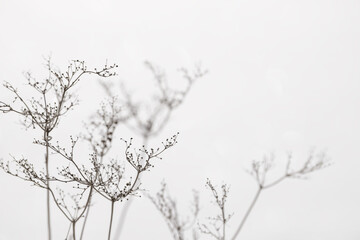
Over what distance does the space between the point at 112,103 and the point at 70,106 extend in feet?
4.09

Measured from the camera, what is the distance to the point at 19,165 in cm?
747

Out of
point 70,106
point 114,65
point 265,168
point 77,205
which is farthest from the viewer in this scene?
point 265,168

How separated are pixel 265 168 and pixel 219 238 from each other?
2.39 meters

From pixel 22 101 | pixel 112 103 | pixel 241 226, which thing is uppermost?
pixel 112 103

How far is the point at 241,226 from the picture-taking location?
9.96 m

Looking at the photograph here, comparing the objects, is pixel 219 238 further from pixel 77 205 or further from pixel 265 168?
pixel 77 205

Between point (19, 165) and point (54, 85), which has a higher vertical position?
point (54, 85)

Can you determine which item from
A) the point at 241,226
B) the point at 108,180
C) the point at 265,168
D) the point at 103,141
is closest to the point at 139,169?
the point at 108,180

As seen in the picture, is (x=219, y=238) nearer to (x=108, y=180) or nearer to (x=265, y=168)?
(x=265, y=168)

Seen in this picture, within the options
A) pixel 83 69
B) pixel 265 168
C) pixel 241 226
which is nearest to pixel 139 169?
pixel 83 69

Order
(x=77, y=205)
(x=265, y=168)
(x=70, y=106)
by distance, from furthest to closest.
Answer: (x=265, y=168) → (x=77, y=205) → (x=70, y=106)

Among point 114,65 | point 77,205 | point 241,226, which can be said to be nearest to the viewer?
point 114,65

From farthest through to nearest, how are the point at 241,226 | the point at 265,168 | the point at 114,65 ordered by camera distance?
the point at 265,168
the point at 241,226
the point at 114,65

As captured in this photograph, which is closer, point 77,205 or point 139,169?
point 139,169
